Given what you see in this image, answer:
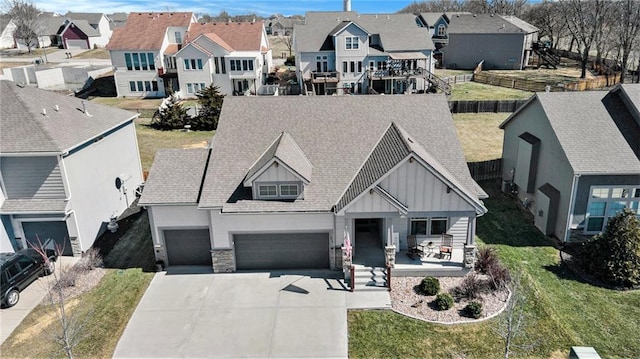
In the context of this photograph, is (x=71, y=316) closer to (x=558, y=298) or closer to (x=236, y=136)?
(x=236, y=136)

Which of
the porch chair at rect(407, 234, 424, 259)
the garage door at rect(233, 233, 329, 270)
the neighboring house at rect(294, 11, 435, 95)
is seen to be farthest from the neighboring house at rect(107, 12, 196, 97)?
the porch chair at rect(407, 234, 424, 259)

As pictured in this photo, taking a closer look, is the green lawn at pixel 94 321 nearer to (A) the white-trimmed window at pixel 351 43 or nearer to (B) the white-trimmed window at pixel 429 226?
(B) the white-trimmed window at pixel 429 226

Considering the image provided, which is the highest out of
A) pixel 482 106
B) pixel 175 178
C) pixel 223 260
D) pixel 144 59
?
pixel 144 59

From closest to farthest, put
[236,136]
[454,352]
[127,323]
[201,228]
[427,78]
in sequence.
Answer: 1. [454,352]
2. [127,323]
3. [201,228]
4. [236,136]
5. [427,78]

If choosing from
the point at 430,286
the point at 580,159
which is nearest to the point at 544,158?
the point at 580,159

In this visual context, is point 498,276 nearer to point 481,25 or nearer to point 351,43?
point 351,43

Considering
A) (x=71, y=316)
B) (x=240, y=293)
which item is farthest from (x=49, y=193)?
(x=240, y=293)
